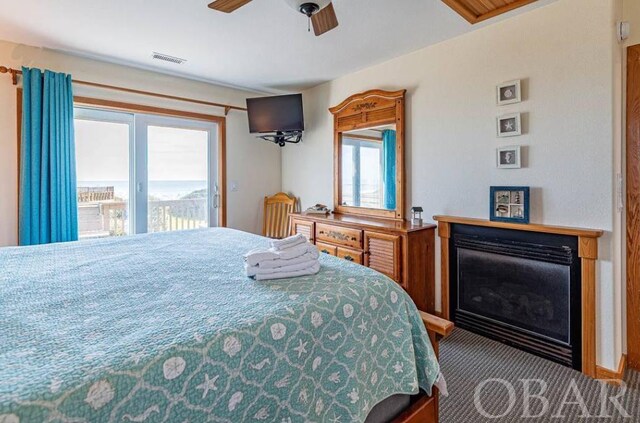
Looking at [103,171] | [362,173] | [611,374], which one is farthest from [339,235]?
[103,171]

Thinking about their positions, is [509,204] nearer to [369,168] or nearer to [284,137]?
[369,168]

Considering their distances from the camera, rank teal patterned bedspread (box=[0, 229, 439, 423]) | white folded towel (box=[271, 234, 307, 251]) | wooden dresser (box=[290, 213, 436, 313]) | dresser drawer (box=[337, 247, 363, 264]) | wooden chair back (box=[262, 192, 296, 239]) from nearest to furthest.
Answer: teal patterned bedspread (box=[0, 229, 439, 423]) < white folded towel (box=[271, 234, 307, 251]) < wooden dresser (box=[290, 213, 436, 313]) < dresser drawer (box=[337, 247, 363, 264]) < wooden chair back (box=[262, 192, 296, 239])

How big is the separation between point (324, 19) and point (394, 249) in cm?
179

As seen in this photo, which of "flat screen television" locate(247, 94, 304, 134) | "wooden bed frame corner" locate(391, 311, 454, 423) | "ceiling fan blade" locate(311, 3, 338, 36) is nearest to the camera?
"wooden bed frame corner" locate(391, 311, 454, 423)

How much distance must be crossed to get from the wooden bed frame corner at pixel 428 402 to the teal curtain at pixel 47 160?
3.16 metres

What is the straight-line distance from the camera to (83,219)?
11.4 ft

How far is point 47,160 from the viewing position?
2998 millimetres

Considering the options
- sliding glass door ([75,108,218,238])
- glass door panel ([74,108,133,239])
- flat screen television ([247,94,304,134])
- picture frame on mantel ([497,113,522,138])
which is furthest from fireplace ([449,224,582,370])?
glass door panel ([74,108,133,239])

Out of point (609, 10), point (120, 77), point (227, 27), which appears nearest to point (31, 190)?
point (120, 77)

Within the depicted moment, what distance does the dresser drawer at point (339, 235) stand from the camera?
10.5ft

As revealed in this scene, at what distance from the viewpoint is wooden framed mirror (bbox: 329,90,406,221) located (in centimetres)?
334

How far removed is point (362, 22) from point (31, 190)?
3082mm

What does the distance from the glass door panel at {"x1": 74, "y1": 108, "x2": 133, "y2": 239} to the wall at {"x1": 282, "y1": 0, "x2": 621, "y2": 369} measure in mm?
2780

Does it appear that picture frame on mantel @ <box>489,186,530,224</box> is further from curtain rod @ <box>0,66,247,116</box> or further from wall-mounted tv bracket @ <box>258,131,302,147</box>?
curtain rod @ <box>0,66,247,116</box>
